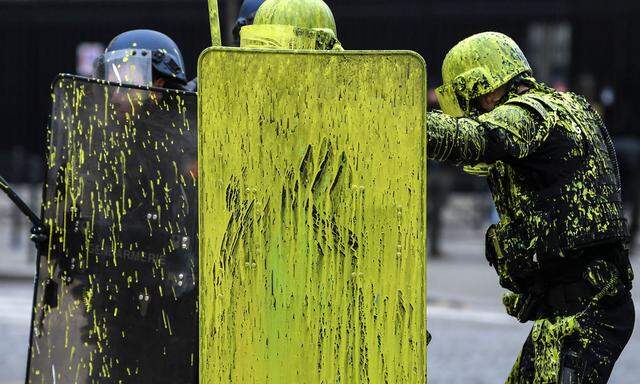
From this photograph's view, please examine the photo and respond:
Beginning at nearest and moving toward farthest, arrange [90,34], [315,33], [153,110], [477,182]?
1. [315,33]
2. [153,110]
3. [477,182]
4. [90,34]

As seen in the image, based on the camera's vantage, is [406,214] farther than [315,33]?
No

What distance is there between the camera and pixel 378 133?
10.6 feet

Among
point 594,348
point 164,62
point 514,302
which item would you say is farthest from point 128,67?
point 594,348

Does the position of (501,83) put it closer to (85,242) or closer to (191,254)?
(191,254)

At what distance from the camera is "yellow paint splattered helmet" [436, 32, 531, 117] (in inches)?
150

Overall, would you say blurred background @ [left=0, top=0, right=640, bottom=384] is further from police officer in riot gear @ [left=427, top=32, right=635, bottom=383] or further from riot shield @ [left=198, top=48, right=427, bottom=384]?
riot shield @ [left=198, top=48, right=427, bottom=384]

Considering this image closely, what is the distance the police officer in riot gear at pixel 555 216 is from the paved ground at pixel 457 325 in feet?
12.6

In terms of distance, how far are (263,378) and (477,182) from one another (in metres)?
15.3

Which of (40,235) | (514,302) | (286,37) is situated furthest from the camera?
(40,235)

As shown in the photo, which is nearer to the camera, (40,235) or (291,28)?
(291,28)

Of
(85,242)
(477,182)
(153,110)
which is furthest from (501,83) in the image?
(477,182)

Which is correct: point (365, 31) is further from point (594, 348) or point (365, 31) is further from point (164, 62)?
point (594, 348)

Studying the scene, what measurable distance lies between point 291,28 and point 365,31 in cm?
1611

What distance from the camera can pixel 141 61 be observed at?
4.90m
